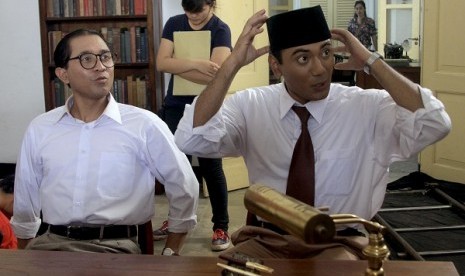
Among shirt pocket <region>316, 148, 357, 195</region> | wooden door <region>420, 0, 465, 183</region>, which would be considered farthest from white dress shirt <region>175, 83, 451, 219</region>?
wooden door <region>420, 0, 465, 183</region>

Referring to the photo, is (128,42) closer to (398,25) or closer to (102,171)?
(102,171)

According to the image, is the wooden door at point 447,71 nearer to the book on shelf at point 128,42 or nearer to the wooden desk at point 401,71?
the wooden desk at point 401,71

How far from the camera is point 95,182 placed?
2.06m

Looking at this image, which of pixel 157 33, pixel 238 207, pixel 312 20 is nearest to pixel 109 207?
pixel 312 20

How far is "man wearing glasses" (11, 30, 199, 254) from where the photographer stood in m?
2.04

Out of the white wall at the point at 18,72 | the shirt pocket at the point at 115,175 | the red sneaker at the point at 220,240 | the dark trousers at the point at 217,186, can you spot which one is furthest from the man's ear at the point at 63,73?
the white wall at the point at 18,72

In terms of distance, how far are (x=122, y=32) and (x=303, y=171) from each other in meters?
3.09

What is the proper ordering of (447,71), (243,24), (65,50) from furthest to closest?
(447,71) < (243,24) < (65,50)

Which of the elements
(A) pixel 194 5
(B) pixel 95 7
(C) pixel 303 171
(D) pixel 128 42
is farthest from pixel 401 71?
(C) pixel 303 171

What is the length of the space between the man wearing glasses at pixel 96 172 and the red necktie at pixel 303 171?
41 cm

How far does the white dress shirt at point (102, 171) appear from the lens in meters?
2.05

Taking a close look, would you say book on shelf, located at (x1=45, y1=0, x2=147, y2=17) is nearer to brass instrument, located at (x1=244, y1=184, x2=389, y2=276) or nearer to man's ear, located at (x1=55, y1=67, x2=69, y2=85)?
man's ear, located at (x1=55, y1=67, x2=69, y2=85)

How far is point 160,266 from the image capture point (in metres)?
1.32

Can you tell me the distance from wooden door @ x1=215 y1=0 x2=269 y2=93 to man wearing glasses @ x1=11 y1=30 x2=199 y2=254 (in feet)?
7.76
